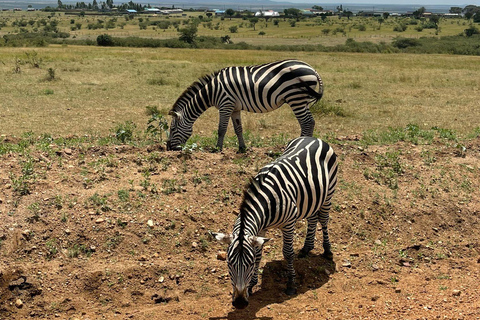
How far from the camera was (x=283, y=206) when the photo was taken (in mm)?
6254

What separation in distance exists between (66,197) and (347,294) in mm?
4641

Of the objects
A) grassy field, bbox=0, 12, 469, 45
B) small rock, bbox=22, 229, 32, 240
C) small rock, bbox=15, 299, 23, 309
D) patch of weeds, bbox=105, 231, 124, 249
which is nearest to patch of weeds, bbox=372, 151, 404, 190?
patch of weeds, bbox=105, 231, 124, 249

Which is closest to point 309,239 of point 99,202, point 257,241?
point 257,241

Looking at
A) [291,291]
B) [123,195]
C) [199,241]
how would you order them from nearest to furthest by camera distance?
[291,291] → [199,241] → [123,195]

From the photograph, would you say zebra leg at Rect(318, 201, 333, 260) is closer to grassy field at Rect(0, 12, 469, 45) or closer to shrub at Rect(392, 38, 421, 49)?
shrub at Rect(392, 38, 421, 49)

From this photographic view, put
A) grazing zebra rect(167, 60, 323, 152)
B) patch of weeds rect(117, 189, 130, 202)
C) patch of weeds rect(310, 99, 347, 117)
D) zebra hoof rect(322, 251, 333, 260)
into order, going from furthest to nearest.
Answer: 1. patch of weeds rect(310, 99, 347, 117)
2. grazing zebra rect(167, 60, 323, 152)
3. patch of weeds rect(117, 189, 130, 202)
4. zebra hoof rect(322, 251, 333, 260)

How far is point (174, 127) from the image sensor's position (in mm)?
11578

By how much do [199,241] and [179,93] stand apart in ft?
46.7

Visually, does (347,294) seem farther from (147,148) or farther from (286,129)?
(286,129)

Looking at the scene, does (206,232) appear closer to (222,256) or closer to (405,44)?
(222,256)

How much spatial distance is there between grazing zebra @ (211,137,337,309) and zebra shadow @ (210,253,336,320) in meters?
0.17

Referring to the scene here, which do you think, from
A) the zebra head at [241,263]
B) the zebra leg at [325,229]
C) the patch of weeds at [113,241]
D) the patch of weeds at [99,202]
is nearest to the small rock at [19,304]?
the patch of weeds at [113,241]

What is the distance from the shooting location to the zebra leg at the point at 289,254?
653 cm

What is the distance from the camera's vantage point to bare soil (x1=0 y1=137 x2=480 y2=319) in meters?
6.53
